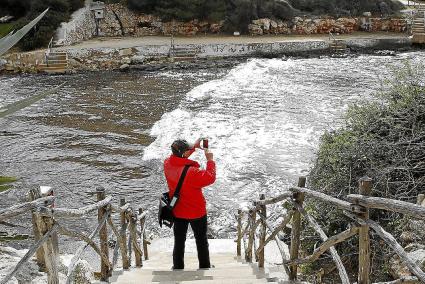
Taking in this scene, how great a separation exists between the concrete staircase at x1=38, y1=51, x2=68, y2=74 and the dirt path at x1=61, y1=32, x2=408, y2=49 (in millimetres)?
1588

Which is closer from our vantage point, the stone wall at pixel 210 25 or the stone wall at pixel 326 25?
the stone wall at pixel 210 25

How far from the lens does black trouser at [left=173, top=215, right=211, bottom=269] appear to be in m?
5.33

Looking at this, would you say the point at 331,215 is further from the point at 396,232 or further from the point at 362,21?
the point at 362,21

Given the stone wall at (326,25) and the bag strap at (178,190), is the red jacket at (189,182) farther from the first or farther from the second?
the stone wall at (326,25)

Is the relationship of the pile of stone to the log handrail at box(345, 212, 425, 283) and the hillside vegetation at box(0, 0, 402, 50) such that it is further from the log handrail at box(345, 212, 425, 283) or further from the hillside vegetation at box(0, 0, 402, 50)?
the hillside vegetation at box(0, 0, 402, 50)

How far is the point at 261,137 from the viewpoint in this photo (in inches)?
548

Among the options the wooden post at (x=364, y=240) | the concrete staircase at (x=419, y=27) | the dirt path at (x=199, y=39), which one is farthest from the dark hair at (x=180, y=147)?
the concrete staircase at (x=419, y=27)

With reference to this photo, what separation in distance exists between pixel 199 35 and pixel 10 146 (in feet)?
60.2

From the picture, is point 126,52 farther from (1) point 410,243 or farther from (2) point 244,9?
(1) point 410,243

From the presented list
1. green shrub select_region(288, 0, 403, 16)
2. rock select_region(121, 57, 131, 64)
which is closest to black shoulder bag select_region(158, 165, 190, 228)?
rock select_region(121, 57, 131, 64)

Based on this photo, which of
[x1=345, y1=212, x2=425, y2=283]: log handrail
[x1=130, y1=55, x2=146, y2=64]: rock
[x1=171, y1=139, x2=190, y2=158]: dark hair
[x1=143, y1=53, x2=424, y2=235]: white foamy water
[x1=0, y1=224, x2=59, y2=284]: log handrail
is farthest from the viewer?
[x1=130, y1=55, x2=146, y2=64]: rock

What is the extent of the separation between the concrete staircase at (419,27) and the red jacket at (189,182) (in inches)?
1004

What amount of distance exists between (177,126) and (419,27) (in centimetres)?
1912

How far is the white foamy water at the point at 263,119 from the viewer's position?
11.2m
